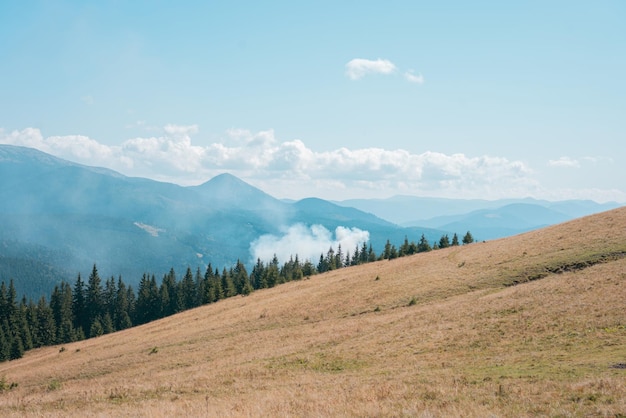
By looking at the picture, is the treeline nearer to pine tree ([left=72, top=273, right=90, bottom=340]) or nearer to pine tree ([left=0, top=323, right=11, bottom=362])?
pine tree ([left=72, top=273, right=90, bottom=340])

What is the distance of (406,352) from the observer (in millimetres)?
24625

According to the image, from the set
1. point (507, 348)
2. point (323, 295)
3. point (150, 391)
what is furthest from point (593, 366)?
point (323, 295)

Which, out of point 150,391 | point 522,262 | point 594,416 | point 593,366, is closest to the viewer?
point 594,416

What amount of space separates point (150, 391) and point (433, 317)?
69.3ft

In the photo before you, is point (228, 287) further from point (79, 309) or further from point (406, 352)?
point (406, 352)

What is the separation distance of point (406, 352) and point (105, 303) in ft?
358

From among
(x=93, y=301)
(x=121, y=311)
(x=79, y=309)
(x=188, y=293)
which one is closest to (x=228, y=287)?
(x=188, y=293)

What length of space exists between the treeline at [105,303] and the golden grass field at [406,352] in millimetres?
45144

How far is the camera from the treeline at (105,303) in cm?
9294

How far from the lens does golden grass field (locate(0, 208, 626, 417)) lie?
14508 mm

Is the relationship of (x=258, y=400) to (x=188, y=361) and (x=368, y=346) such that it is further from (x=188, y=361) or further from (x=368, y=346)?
(x=188, y=361)

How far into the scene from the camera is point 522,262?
44.0m

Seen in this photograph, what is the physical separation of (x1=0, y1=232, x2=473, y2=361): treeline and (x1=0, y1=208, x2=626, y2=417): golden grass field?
4514 cm

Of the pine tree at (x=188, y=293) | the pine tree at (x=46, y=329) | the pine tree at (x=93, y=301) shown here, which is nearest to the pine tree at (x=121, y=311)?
the pine tree at (x=93, y=301)
